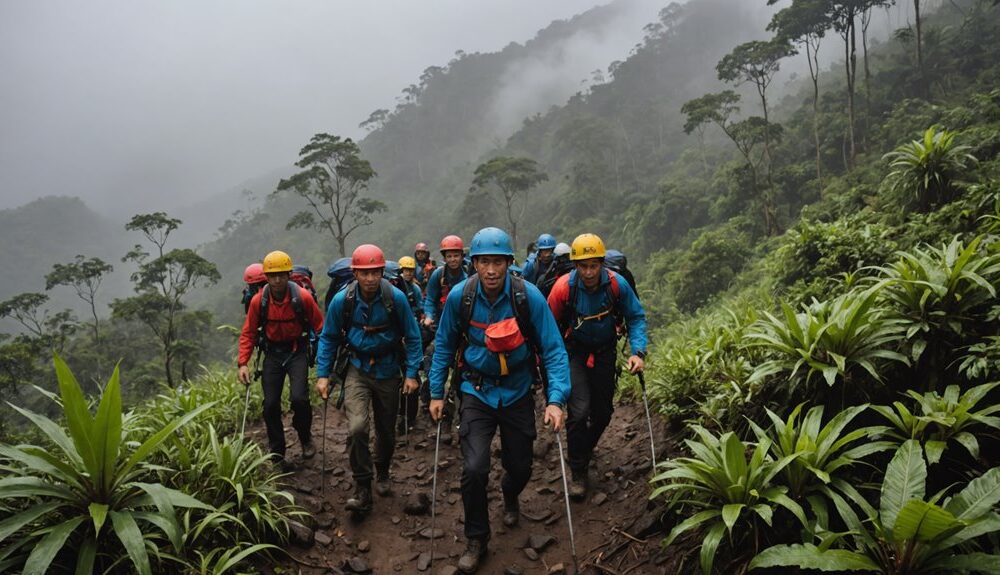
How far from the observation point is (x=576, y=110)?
71.6 metres

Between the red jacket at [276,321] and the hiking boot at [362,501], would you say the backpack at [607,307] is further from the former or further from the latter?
the red jacket at [276,321]

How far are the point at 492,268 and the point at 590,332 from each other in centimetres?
147

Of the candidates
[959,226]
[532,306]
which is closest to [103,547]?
[532,306]

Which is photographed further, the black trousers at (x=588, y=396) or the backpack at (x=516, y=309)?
the black trousers at (x=588, y=396)

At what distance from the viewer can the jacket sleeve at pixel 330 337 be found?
15.7 ft

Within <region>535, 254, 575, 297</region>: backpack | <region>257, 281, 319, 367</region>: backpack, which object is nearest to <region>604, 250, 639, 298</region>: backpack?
<region>535, 254, 575, 297</region>: backpack

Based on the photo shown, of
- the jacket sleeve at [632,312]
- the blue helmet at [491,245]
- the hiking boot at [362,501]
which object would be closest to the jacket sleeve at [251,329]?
the hiking boot at [362,501]

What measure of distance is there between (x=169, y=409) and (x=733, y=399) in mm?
6967

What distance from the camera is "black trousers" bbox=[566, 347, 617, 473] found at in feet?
15.6

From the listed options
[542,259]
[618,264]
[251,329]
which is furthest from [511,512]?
[542,259]

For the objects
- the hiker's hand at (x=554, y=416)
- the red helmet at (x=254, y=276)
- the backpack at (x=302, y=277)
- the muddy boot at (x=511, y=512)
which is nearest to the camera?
the hiker's hand at (x=554, y=416)

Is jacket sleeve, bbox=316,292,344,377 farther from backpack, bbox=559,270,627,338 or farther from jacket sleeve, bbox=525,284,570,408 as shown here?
backpack, bbox=559,270,627,338

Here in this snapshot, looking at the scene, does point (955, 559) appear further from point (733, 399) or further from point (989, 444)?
point (733, 399)

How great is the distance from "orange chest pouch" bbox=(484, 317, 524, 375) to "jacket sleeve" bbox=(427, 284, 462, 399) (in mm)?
398
